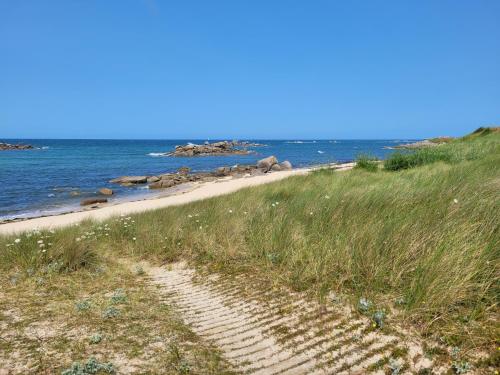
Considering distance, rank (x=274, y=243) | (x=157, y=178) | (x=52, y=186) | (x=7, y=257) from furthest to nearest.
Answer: (x=157, y=178) < (x=52, y=186) < (x=7, y=257) < (x=274, y=243)

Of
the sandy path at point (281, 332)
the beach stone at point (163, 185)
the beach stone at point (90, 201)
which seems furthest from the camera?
the beach stone at point (163, 185)

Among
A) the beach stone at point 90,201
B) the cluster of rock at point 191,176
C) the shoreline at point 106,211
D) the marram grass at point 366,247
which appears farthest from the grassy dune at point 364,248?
the cluster of rock at point 191,176

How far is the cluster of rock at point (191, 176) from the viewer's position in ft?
89.5

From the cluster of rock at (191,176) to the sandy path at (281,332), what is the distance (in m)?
22.2

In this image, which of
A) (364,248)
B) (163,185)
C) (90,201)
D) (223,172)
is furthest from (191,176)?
A: (364,248)

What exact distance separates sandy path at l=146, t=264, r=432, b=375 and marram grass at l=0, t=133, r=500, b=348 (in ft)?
1.48

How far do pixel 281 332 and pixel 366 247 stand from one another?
1.96 meters

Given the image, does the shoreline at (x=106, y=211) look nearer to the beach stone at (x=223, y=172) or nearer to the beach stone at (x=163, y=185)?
the beach stone at (x=163, y=185)

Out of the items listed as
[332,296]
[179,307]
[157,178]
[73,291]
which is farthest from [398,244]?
[157,178]

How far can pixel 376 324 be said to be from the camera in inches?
145

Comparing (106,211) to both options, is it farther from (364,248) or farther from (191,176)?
(191,176)

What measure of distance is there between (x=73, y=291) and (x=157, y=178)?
2543 cm

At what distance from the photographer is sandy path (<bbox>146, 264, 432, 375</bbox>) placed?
3.28 m

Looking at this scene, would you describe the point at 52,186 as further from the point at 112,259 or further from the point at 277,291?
the point at 277,291
